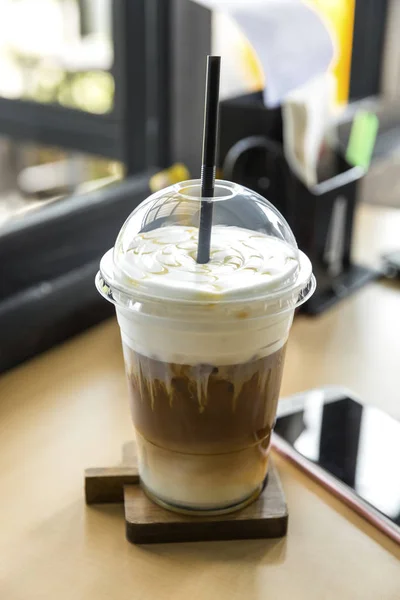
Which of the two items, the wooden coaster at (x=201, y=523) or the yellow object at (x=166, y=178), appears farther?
the yellow object at (x=166, y=178)

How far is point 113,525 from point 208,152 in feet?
1.19

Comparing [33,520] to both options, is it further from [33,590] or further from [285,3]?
[285,3]

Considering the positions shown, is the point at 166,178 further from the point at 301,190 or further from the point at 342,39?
the point at 342,39

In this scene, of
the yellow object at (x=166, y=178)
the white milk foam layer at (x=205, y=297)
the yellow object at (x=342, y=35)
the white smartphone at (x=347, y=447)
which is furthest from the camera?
the yellow object at (x=342, y=35)

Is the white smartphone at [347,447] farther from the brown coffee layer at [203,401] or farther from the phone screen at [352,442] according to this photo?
the brown coffee layer at [203,401]

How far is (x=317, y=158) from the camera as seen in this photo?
1.20 meters

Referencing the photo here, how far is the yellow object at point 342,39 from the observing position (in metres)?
1.94

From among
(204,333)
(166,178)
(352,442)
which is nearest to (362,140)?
(166,178)

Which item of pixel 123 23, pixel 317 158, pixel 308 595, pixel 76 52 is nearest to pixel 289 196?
pixel 317 158

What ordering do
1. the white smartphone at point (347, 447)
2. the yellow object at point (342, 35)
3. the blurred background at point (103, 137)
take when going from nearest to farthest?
the white smartphone at point (347, 447), the blurred background at point (103, 137), the yellow object at point (342, 35)

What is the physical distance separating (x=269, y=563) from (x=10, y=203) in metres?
0.91

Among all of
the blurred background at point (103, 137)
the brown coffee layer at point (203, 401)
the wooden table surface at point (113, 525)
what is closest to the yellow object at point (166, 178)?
the blurred background at point (103, 137)

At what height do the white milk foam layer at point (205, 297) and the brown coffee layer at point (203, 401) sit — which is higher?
the white milk foam layer at point (205, 297)

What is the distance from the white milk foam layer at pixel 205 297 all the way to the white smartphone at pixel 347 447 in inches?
7.3
